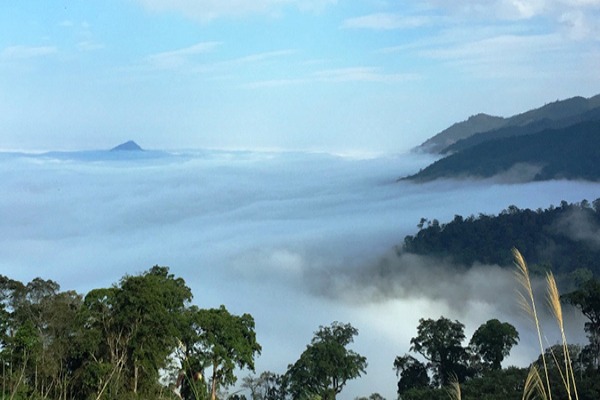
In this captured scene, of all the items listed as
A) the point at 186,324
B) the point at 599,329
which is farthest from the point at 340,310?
the point at 186,324

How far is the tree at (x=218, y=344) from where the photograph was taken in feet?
57.1

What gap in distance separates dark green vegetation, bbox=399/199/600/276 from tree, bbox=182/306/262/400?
73.0 m

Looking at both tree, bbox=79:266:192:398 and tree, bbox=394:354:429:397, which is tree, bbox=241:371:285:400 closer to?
tree, bbox=394:354:429:397

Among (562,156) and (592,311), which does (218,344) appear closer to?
(592,311)

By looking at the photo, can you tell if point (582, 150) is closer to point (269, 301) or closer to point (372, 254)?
point (372, 254)

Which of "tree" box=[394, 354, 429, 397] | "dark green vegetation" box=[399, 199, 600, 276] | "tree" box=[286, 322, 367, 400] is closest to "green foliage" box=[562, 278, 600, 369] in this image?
"tree" box=[394, 354, 429, 397]

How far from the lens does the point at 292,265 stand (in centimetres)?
14188

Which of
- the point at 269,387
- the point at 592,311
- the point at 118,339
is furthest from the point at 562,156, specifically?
the point at 118,339

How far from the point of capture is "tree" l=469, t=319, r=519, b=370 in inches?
1067

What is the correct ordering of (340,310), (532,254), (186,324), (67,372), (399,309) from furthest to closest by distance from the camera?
(340,310)
(399,309)
(532,254)
(186,324)
(67,372)

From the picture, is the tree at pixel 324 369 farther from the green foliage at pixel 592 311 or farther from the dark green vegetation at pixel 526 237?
the dark green vegetation at pixel 526 237

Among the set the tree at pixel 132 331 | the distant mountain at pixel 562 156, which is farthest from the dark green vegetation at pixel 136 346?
A: the distant mountain at pixel 562 156

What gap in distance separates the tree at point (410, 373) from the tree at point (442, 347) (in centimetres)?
47

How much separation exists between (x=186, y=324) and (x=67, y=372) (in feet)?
10.7
